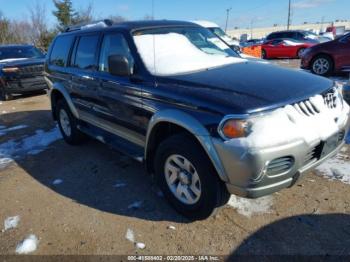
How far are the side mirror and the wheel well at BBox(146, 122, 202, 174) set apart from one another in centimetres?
69

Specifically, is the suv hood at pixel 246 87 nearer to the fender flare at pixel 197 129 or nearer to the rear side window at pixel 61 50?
the fender flare at pixel 197 129

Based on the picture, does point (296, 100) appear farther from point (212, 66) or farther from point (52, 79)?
point (52, 79)

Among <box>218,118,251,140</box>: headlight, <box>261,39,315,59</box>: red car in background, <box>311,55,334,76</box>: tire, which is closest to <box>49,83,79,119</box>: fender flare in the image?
<box>218,118,251,140</box>: headlight

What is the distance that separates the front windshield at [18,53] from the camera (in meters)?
11.2

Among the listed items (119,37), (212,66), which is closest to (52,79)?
(119,37)

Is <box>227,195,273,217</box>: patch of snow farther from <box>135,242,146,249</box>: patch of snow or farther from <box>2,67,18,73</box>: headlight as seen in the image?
<box>2,67,18,73</box>: headlight

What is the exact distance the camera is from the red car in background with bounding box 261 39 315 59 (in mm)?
18375

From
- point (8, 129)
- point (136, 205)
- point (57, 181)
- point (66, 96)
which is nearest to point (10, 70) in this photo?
point (8, 129)

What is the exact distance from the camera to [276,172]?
8.56ft

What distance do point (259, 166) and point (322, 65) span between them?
9387 millimetres

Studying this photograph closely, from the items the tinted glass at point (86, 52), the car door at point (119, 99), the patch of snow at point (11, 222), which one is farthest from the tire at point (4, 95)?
the patch of snow at point (11, 222)

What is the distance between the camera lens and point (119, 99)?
3.79 m

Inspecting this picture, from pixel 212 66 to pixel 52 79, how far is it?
10.6 feet

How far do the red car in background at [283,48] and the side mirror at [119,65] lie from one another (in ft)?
55.0
